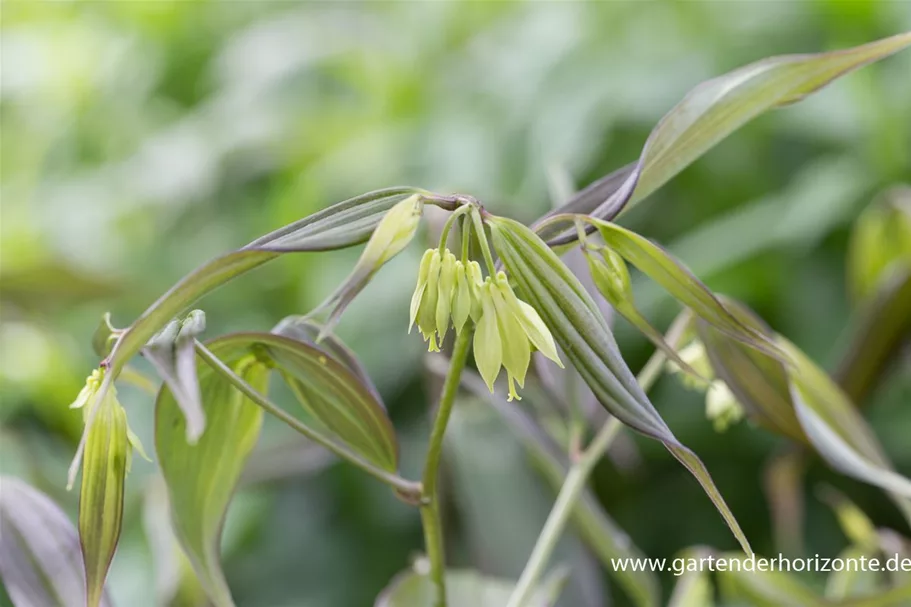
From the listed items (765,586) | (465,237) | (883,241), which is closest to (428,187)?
(883,241)

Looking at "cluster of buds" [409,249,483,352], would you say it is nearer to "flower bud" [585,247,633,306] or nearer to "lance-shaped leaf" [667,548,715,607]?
"flower bud" [585,247,633,306]

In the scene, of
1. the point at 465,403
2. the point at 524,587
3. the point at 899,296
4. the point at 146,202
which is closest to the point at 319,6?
the point at 146,202

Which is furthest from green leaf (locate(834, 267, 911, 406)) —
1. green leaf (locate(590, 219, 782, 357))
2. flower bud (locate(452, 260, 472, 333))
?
flower bud (locate(452, 260, 472, 333))

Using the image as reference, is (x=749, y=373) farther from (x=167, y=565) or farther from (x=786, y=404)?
(x=167, y=565)

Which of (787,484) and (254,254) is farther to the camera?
(787,484)

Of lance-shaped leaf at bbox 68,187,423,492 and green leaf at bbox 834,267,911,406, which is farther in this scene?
green leaf at bbox 834,267,911,406

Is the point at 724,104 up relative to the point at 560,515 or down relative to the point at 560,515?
up

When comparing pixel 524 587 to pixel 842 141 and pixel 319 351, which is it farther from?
pixel 842 141
